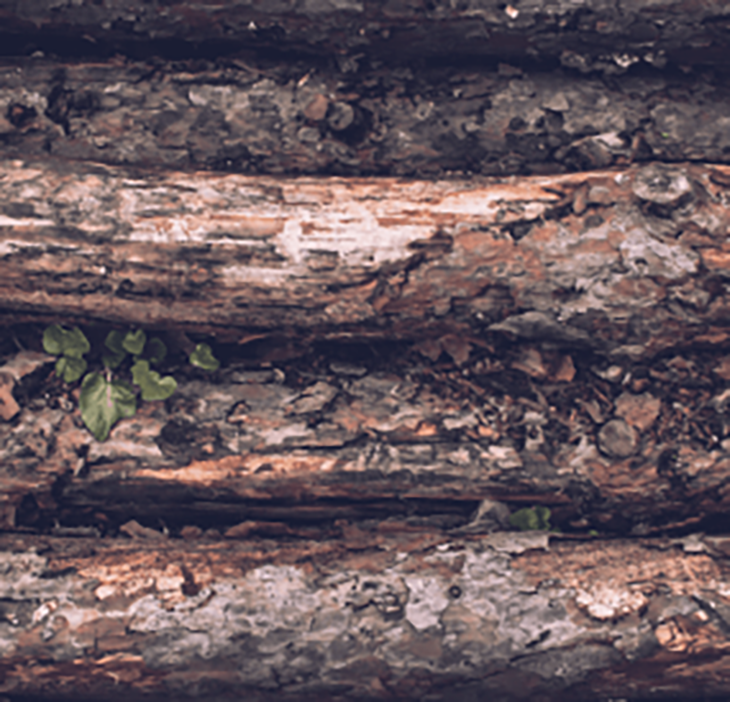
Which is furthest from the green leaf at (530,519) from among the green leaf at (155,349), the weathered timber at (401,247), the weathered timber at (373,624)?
the green leaf at (155,349)

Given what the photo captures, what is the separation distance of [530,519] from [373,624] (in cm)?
89

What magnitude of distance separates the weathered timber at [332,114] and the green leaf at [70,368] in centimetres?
97

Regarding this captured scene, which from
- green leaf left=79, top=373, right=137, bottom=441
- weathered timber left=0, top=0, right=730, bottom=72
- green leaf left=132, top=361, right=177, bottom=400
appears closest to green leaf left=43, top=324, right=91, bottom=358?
green leaf left=79, top=373, right=137, bottom=441

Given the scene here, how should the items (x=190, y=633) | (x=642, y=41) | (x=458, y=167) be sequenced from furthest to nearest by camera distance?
(x=458, y=167) < (x=642, y=41) < (x=190, y=633)

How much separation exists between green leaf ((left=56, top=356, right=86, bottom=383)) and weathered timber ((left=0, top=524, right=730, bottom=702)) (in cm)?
80

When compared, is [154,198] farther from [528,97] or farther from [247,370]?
[528,97]

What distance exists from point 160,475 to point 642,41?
2.97m

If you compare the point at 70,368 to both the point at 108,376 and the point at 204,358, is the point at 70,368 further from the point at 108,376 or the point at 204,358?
the point at 204,358

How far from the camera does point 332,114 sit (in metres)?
3.00

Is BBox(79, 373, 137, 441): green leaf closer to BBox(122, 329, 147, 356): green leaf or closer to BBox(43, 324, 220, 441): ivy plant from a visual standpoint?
BBox(43, 324, 220, 441): ivy plant

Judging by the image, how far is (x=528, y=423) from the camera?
301 centimetres

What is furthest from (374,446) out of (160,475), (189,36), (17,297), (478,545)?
(189,36)

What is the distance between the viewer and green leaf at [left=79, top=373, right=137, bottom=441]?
2969 millimetres

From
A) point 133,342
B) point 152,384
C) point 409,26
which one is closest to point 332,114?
point 409,26
